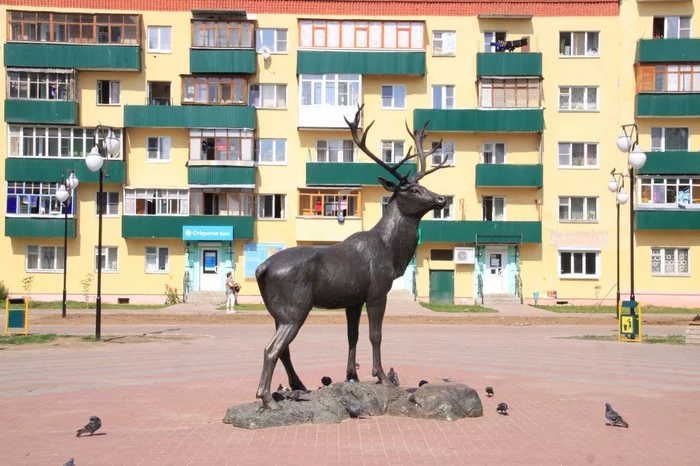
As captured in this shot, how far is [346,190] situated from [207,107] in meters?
9.03

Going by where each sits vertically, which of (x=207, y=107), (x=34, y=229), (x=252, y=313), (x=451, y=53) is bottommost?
(x=252, y=313)

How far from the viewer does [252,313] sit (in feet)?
124

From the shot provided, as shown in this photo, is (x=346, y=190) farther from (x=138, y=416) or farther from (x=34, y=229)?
(x=138, y=416)

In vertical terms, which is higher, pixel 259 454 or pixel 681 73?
pixel 681 73

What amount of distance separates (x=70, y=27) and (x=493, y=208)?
85.0 ft

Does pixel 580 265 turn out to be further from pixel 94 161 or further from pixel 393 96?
pixel 94 161

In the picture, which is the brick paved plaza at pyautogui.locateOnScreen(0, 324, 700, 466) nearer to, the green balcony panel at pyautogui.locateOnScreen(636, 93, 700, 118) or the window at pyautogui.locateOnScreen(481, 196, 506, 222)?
the window at pyautogui.locateOnScreen(481, 196, 506, 222)

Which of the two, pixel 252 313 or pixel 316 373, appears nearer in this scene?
pixel 316 373

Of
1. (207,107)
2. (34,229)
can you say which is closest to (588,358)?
(207,107)

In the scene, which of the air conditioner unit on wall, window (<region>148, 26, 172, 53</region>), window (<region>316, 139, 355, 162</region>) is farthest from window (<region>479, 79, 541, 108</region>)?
window (<region>148, 26, 172, 53</region>)

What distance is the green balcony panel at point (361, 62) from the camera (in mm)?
47656

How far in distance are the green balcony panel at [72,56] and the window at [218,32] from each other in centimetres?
345

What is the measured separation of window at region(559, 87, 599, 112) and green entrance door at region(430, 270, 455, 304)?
1163cm

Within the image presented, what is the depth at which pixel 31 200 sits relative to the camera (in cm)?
4703
